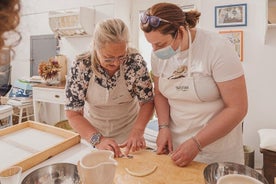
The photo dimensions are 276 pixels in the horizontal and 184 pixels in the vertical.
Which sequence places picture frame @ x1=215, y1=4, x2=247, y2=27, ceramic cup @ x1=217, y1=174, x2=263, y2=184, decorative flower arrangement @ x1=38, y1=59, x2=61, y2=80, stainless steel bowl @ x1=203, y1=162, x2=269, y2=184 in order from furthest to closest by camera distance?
decorative flower arrangement @ x1=38, y1=59, x2=61, y2=80
picture frame @ x1=215, y1=4, x2=247, y2=27
stainless steel bowl @ x1=203, y1=162, x2=269, y2=184
ceramic cup @ x1=217, y1=174, x2=263, y2=184

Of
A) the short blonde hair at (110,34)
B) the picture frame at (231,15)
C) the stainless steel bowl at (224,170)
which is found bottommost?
the stainless steel bowl at (224,170)

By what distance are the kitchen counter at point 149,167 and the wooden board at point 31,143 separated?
3 centimetres

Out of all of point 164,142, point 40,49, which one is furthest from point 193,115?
point 40,49

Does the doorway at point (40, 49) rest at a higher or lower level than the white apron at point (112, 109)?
higher

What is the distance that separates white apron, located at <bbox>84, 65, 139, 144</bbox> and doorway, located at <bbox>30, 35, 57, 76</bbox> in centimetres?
287

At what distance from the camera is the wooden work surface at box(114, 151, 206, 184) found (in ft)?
2.68

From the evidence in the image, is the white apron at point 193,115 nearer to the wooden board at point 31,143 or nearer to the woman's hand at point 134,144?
the woman's hand at point 134,144

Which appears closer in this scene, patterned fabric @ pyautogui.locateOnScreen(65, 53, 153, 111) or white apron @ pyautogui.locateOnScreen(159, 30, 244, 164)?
white apron @ pyautogui.locateOnScreen(159, 30, 244, 164)

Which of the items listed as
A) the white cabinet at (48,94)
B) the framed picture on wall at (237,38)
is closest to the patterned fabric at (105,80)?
the framed picture on wall at (237,38)

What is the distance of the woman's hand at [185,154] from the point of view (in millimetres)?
927

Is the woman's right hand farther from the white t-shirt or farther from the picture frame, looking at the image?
the picture frame

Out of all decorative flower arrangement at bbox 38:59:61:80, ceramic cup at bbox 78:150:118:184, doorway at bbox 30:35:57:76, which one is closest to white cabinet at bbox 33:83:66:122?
decorative flower arrangement at bbox 38:59:61:80

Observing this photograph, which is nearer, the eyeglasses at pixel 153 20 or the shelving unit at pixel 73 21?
the eyeglasses at pixel 153 20

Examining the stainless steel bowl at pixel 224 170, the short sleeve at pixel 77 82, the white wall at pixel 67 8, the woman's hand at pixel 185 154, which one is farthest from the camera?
the white wall at pixel 67 8
